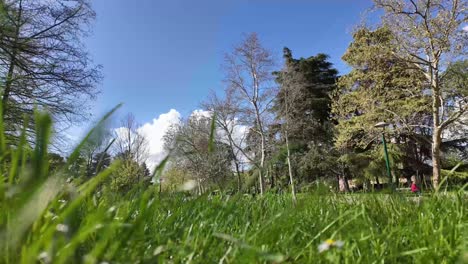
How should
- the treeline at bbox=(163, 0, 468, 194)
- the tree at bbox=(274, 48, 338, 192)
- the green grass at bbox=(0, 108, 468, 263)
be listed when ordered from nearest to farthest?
1. the green grass at bbox=(0, 108, 468, 263)
2. the treeline at bbox=(163, 0, 468, 194)
3. the tree at bbox=(274, 48, 338, 192)

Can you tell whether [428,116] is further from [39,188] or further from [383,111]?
[39,188]

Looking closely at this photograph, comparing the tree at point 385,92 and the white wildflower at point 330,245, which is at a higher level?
the tree at point 385,92

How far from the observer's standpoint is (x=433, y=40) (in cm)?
1434

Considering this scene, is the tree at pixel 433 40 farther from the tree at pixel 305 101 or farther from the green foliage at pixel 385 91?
the tree at pixel 305 101

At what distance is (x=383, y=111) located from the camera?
1700cm

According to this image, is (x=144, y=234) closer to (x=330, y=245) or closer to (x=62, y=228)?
(x=62, y=228)

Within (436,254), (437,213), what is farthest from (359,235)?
(437,213)

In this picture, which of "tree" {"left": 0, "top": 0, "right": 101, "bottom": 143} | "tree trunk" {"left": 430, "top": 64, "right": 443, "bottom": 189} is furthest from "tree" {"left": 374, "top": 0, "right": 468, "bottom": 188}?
"tree" {"left": 0, "top": 0, "right": 101, "bottom": 143}

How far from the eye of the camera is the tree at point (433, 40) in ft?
46.6

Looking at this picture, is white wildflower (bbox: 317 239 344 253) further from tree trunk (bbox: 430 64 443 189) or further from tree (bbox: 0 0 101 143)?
tree trunk (bbox: 430 64 443 189)

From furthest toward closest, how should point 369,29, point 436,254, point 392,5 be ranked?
point 369,29 < point 392,5 < point 436,254

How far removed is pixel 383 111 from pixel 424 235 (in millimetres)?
17317

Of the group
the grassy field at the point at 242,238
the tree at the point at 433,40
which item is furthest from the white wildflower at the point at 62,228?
the tree at the point at 433,40

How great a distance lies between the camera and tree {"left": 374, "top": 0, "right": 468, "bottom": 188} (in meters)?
14.2
